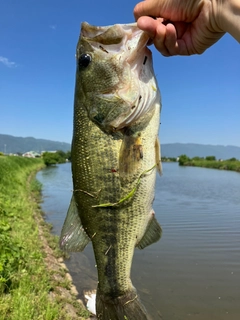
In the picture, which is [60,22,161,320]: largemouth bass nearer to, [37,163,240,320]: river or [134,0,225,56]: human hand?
[134,0,225,56]: human hand

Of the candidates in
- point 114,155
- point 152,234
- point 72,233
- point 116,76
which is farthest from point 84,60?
point 152,234

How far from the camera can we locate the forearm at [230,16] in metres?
2.15

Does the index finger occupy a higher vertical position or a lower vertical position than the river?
higher

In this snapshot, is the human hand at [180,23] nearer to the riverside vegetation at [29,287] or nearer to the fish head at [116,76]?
the fish head at [116,76]

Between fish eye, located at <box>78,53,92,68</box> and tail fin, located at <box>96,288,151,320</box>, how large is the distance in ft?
6.47

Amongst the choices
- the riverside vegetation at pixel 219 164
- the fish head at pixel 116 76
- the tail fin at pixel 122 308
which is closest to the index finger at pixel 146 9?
the fish head at pixel 116 76

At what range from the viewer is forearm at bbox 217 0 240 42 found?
2.15 meters

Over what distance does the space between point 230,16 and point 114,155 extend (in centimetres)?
129

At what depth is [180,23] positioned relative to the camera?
2629 mm

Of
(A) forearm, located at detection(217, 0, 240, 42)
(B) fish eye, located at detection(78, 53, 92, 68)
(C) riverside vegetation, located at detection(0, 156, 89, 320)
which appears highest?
(A) forearm, located at detection(217, 0, 240, 42)

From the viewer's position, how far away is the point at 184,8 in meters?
2.40

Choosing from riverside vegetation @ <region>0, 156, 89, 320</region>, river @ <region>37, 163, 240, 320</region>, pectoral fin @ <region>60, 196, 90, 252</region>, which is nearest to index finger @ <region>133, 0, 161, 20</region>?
pectoral fin @ <region>60, 196, 90, 252</region>

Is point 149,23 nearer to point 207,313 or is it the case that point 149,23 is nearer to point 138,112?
point 138,112

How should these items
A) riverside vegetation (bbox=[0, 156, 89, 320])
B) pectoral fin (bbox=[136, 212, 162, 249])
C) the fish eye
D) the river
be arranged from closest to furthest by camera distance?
the fish eye < pectoral fin (bbox=[136, 212, 162, 249]) < riverside vegetation (bbox=[0, 156, 89, 320]) < the river
